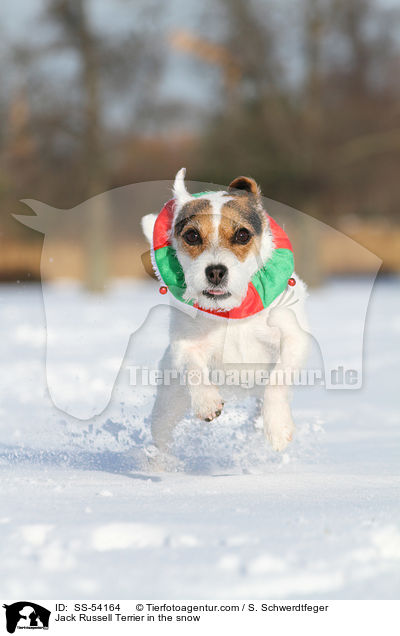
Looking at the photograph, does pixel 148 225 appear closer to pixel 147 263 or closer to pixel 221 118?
pixel 147 263

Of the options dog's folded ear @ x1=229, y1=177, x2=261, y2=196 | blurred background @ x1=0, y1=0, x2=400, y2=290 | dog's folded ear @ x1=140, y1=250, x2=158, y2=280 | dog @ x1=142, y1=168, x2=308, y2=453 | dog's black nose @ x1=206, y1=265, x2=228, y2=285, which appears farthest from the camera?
blurred background @ x1=0, y1=0, x2=400, y2=290

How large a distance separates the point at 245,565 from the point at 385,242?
62.3 feet

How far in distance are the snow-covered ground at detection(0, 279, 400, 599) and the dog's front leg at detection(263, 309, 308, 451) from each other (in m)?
0.25

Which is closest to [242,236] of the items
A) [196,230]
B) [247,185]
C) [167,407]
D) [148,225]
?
[196,230]

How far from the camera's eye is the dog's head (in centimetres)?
406

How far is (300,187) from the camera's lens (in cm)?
1598

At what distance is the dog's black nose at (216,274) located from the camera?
4.02m

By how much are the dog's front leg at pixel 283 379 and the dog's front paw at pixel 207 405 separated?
277 mm

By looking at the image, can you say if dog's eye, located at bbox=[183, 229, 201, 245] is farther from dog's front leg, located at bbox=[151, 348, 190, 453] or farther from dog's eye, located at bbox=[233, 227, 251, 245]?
dog's front leg, located at bbox=[151, 348, 190, 453]

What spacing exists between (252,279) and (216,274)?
0.35 metres

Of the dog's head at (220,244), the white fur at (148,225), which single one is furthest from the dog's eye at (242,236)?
the white fur at (148,225)

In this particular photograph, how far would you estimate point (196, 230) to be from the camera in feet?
13.6
